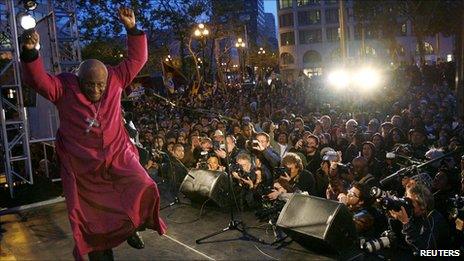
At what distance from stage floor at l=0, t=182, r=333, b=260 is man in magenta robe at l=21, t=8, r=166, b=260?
1315mm

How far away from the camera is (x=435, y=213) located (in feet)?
16.0

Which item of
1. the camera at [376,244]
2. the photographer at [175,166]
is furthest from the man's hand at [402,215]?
the photographer at [175,166]

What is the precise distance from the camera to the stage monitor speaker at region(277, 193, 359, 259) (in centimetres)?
471

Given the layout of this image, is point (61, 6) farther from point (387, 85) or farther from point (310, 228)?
point (387, 85)

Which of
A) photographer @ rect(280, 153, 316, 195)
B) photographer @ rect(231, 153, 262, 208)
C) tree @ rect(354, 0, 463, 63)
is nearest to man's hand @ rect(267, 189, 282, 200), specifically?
photographer @ rect(280, 153, 316, 195)

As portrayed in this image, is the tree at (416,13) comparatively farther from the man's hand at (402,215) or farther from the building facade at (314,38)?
the building facade at (314,38)

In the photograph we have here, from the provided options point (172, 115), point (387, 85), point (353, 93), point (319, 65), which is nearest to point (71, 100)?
point (353, 93)

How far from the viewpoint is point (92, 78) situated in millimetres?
3723

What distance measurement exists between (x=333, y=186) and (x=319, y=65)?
62065 millimetres

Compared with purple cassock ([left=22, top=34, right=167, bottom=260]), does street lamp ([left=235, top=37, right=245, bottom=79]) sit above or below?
above

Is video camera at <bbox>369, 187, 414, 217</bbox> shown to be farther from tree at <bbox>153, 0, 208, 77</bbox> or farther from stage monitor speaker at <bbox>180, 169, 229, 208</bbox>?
tree at <bbox>153, 0, 208, 77</bbox>

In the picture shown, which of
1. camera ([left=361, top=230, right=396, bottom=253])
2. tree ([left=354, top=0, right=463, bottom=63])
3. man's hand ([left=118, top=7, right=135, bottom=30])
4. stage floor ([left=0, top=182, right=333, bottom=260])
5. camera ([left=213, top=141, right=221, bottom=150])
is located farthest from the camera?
tree ([left=354, top=0, right=463, bottom=63])

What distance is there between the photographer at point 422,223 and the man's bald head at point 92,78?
337 centimetres

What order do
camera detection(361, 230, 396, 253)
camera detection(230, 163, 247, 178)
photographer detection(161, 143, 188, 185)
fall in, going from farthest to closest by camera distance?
photographer detection(161, 143, 188, 185), camera detection(230, 163, 247, 178), camera detection(361, 230, 396, 253)
